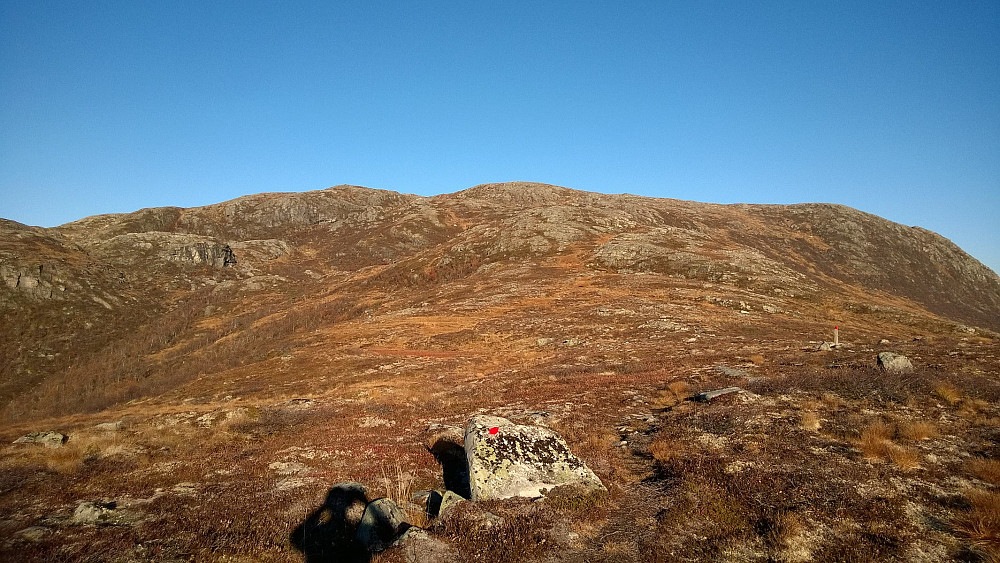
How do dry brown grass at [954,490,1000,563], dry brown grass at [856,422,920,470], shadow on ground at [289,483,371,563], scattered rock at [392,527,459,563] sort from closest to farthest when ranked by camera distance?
1. dry brown grass at [954,490,1000,563]
2. scattered rock at [392,527,459,563]
3. shadow on ground at [289,483,371,563]
4. dry brown grass at [856,422,920,470]

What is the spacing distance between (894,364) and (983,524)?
52.4 feet

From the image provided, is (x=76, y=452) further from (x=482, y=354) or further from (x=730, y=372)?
(x=730, y=372)

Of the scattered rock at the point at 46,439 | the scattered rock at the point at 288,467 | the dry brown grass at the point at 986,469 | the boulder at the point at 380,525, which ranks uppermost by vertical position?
the dry brown grass at the point at 986,469

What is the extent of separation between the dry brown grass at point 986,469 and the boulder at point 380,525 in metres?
13.3

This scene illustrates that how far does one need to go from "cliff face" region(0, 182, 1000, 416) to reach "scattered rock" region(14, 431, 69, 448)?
55477 millimetres

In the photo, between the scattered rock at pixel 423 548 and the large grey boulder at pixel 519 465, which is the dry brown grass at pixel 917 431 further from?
the scattered rock at pixel 423 548

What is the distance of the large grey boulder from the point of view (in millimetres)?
10703

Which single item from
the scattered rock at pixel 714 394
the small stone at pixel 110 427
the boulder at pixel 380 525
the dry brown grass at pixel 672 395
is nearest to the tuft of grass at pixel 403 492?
the boulder at pixel 380 525

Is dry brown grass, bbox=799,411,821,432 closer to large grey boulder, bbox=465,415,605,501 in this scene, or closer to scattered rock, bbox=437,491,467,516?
large grey boulder, bbox=465,415,605,501

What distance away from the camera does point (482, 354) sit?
39.7 meters

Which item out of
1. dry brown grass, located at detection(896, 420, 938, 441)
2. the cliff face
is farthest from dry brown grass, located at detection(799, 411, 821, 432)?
the cliff face

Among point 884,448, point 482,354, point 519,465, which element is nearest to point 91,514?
point 519,465

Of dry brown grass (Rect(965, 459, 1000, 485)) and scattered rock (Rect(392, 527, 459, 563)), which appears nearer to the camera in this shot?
scattered rock (Rect(392, 527, 459, 563))

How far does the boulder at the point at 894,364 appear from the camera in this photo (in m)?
19.7
